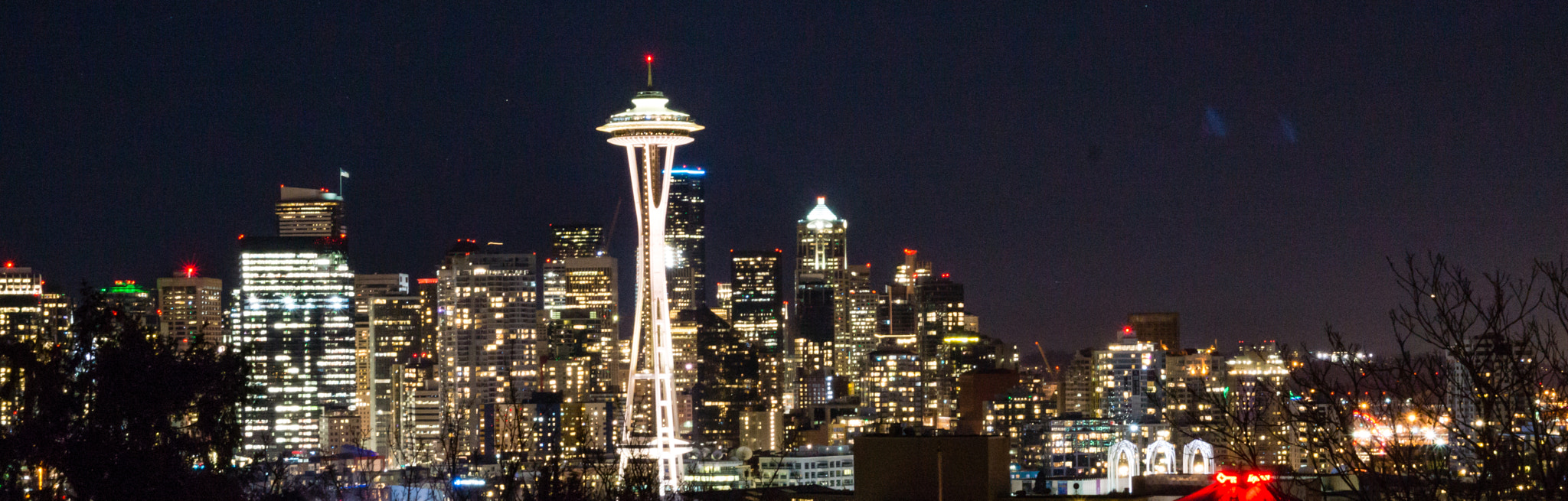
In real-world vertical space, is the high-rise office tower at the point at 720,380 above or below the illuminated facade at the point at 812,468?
above

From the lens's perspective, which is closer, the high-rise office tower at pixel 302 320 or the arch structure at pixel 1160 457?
the arch structure at pixel 1160 457

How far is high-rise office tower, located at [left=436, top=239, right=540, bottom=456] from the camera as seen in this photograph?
10594 centimetres

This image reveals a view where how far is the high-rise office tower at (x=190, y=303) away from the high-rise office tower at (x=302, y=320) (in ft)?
5.97

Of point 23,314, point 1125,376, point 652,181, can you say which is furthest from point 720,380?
point 23,314

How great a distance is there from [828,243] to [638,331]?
69.4 meters

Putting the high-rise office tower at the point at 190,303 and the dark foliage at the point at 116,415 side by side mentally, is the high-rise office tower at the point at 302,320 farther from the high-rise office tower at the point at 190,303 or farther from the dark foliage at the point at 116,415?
the dark foliage at the point at 116,415

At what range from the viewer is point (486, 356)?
356 feet

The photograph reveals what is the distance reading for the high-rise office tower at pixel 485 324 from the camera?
106 meters

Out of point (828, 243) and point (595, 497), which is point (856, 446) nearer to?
point (595, 497)

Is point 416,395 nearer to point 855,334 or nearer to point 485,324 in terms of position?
point 485,324

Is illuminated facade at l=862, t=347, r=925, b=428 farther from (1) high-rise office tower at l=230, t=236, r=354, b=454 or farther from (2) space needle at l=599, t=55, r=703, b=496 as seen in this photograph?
(2) space needle at l=599, t=55, r=703, b=496

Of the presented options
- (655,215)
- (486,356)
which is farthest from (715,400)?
(655,215)

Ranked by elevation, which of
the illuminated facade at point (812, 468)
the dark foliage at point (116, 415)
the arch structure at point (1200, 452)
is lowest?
the illuminated facade at point (812, 468)

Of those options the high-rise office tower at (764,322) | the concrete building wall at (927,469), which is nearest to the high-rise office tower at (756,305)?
the high-rise office tower at (764,322)
